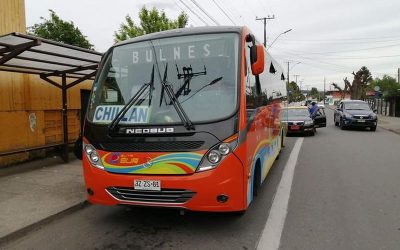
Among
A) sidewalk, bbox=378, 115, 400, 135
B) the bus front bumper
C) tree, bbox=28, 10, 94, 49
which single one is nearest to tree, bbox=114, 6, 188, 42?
tree, bbox=28, 10, 94, 49

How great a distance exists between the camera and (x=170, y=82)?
492 cm

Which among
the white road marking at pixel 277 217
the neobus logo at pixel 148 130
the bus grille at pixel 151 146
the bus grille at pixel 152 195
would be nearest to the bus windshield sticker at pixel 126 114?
the neobus logo at pixel 148 130

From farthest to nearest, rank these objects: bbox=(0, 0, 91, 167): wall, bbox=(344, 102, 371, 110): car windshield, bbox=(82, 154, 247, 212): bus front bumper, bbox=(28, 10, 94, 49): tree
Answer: bbox=(28, 10, 94, 49): tree → bbox=(344, 102, 371, 110): car windshield → bbox=(0, 0, 91, 167): wall → bbox=(82, 154, 247, 212): bus front bumper

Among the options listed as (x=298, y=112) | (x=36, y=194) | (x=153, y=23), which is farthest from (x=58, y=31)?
(x=36, y=194)

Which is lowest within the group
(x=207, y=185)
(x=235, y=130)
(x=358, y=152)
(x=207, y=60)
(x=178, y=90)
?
(x=358, y=152)

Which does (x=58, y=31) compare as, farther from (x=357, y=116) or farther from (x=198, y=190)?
(x=198, y=190)

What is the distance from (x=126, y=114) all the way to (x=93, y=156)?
719 millimetres

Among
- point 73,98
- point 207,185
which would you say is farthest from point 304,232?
point 73,98

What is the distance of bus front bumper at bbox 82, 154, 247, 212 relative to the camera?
4441 mm

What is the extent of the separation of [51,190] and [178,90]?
3.72 meters

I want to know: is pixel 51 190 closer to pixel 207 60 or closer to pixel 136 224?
pixel 136 224

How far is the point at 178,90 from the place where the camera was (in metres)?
4.85

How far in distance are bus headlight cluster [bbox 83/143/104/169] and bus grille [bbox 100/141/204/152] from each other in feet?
0.54

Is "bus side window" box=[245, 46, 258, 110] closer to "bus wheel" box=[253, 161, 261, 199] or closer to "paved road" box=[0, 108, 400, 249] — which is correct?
"bus wheel" box=[253, 161, 261, 199]
